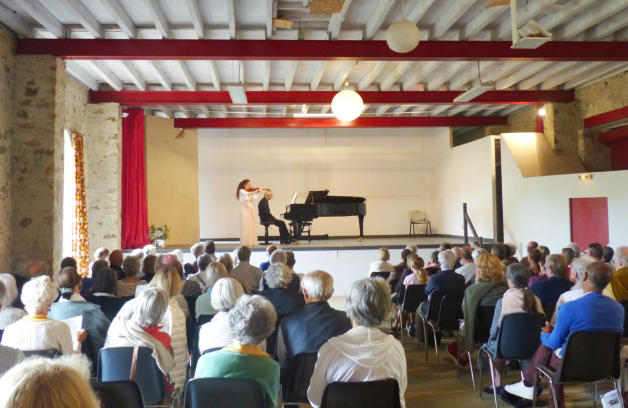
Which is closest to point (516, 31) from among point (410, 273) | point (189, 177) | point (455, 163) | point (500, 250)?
point (500, 250)

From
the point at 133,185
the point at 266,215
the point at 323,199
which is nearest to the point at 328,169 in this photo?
the point at 323,199

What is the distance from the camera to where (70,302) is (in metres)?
3.03

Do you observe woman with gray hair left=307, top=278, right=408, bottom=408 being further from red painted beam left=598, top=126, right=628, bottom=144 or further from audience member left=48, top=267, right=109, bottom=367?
red painted beam left=598, top=126, right=628, bottom=144

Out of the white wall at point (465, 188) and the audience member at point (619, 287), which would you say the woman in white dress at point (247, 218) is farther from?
the audience member at point (619, 287)

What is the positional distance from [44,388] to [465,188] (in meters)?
13.0

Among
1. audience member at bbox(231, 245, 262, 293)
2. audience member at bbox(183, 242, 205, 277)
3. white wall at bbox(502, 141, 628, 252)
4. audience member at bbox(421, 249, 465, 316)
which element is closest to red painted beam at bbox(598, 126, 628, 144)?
white wall at bbox(502, 141, 628, 252)

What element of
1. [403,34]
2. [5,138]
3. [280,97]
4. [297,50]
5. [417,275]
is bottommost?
[417,275]

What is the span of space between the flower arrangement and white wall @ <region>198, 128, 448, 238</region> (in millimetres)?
2549

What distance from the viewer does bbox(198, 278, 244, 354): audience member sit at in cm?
265

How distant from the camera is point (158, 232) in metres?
10.9

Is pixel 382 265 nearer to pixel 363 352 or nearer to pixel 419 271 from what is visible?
pixel 419 271

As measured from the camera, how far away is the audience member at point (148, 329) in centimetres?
244

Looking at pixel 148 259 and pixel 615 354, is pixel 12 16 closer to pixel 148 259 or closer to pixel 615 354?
pixel 148 259

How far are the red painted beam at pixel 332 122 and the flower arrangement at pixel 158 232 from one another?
274 centimetres
